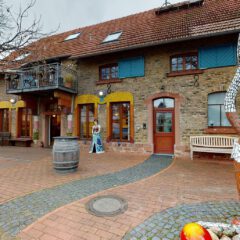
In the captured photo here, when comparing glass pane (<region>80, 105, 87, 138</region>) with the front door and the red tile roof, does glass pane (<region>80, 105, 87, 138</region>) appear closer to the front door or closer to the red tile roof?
the front door

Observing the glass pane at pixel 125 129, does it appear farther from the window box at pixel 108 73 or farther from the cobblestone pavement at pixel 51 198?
the cobblestone pavement at pixel 51 198

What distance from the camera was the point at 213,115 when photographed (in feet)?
26.1

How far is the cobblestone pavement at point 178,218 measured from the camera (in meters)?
2.65

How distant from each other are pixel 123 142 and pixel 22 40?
20.1ft

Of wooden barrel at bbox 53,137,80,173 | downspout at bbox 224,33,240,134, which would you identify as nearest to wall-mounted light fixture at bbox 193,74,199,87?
wooden barrel at bbox 53,137,80,173

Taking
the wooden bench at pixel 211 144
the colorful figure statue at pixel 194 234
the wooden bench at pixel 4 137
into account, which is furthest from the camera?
the wooden bench at pixel 4 137

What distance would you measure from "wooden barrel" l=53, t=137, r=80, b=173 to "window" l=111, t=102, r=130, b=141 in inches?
166

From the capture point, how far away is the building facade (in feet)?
26.0

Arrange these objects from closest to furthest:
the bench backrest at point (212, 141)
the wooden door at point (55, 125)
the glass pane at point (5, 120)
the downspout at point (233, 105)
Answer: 1. the downspout at point (233, 105)
2. the bench backrest at point (212, 141)
3. the wooden door at point (55, 125)
4. the glass pane at point (5, 120)

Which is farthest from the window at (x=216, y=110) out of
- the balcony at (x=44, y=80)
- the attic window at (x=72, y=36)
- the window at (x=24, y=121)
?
the window at (x=24, y=121)

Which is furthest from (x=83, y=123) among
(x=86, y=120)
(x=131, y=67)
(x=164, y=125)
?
(x=164, y=125)

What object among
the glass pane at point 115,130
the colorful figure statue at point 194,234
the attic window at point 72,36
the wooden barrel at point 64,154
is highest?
the attic window at point 72,36

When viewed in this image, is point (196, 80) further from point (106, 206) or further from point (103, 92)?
point (106, 206)

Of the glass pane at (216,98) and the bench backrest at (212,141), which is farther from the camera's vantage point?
the glass pane at (216,98)
